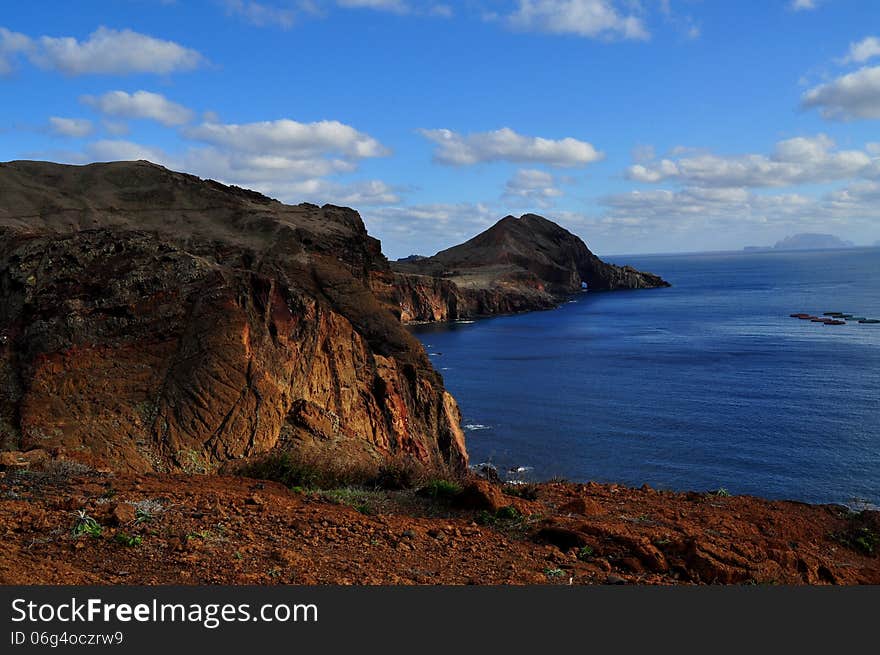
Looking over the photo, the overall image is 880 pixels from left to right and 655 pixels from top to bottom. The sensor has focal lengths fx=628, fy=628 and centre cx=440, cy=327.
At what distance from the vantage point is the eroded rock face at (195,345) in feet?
61.2

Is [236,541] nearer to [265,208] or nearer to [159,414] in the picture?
[159,414]

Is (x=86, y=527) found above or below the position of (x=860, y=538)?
above

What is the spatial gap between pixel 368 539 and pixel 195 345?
1381cm

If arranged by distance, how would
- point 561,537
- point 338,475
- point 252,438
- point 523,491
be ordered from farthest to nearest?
point 252,438 < point 338,475 < point 523,491 < point 561,537

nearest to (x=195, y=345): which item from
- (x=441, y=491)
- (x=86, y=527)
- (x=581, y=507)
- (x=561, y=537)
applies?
(x=441, y=491)

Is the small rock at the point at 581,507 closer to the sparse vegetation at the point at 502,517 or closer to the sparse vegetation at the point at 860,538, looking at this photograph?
the sparse vegetation at the point at 502,517

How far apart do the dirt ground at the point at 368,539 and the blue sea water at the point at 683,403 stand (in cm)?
2370

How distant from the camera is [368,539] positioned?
32.2 ft

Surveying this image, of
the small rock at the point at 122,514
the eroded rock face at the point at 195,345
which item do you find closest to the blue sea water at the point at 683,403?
the eroded rock face at the point at 195,345

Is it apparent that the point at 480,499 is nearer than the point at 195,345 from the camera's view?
Yes

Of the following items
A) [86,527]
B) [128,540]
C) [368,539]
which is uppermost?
→ [86,527]

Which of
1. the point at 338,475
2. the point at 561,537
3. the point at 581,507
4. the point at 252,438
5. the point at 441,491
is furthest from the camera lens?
the point at 252,438

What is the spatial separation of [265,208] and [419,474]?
2579 centimetres

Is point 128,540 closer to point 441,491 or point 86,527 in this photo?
point 86,527
